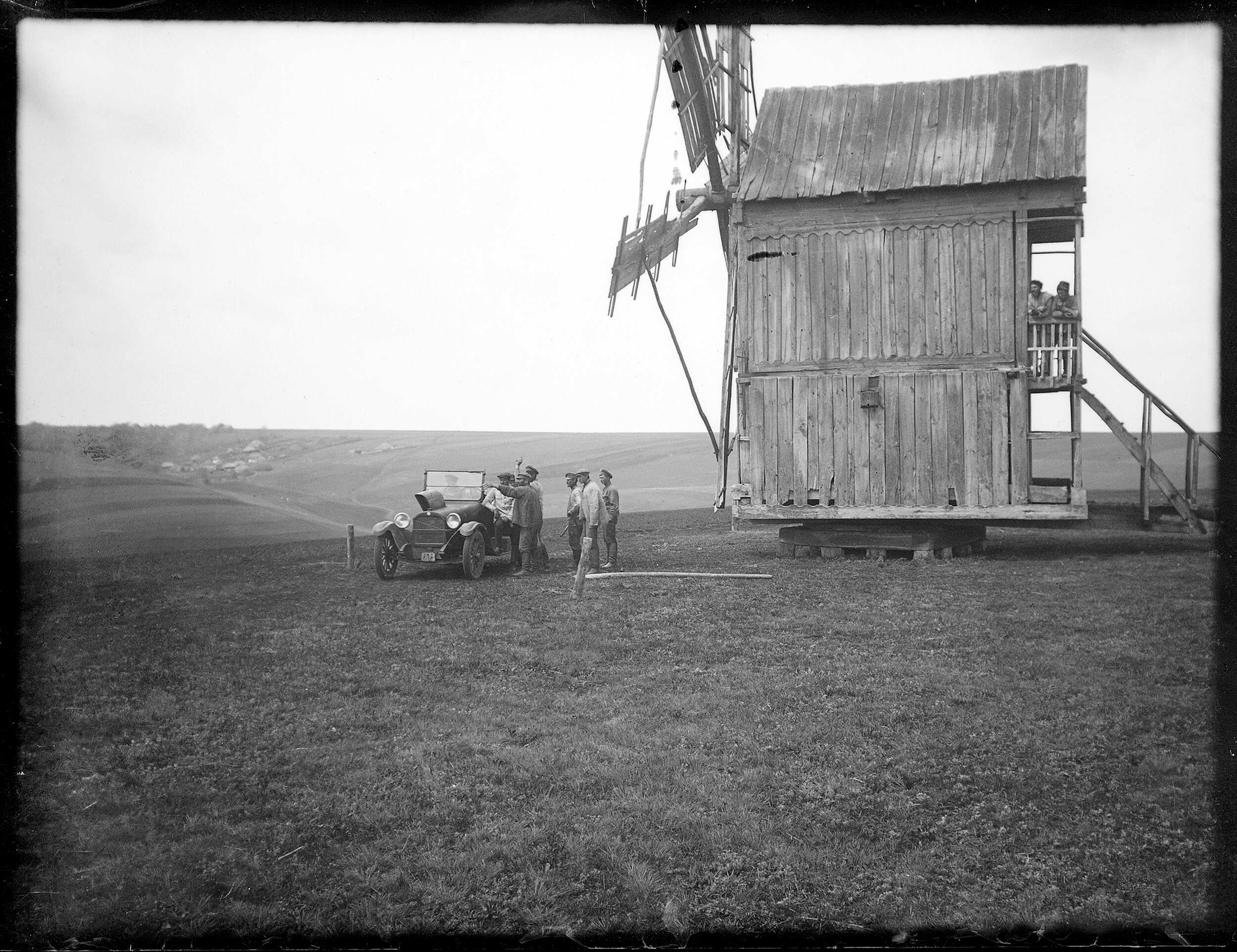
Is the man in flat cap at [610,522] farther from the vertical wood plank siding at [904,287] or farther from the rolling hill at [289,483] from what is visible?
the vertical wood plank siding at [904,287]

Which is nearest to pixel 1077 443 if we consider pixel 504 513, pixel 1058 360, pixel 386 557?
pixel 1058 360

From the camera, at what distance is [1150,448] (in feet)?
19.9

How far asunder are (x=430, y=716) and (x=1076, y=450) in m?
6.81

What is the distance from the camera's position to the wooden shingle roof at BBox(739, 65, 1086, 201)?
7.11 metres

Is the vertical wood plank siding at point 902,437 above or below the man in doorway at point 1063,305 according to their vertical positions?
below

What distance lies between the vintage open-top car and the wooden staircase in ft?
14.7

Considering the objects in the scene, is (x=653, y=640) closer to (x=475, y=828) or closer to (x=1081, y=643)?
(x=475, y=828)

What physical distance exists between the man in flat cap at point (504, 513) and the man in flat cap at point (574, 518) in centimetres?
41

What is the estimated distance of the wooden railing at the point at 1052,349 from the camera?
7457 mm

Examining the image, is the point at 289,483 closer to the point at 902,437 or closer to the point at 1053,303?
the point at 902,437

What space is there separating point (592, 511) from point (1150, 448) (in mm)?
4408

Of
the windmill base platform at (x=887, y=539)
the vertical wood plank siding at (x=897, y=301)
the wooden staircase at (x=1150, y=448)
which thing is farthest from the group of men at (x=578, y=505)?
the wooden staircase at (x=1150, y=448)

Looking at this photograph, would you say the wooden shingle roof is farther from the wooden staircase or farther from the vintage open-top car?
the vintage open-top car

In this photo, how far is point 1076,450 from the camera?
25.6 feet
